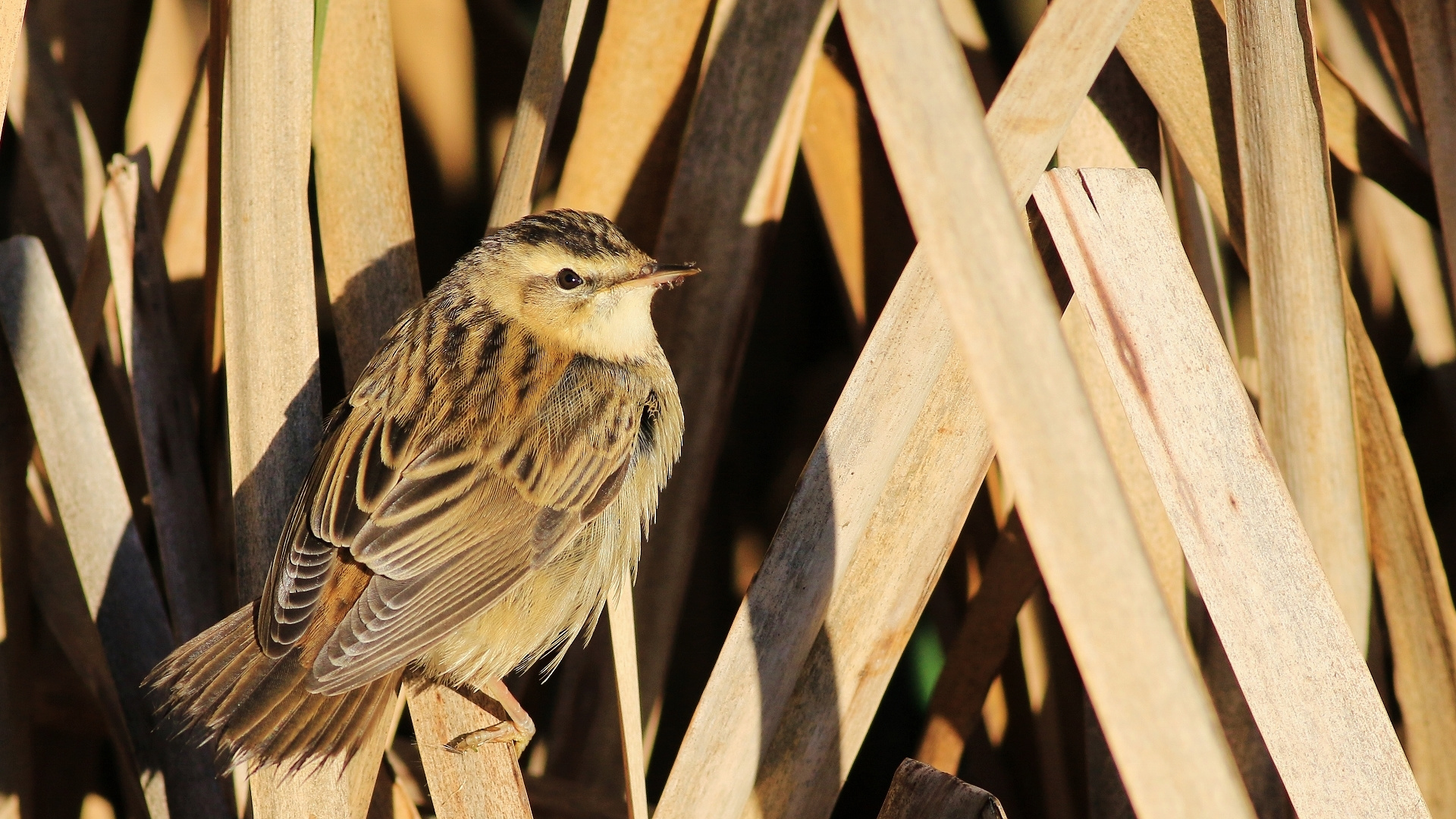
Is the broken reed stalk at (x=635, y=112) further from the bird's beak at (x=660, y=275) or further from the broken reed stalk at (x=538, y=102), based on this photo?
the bird's beak at (x=660, y=275)

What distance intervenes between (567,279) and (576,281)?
0.03 metres

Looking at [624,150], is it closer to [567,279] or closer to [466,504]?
[567,279]

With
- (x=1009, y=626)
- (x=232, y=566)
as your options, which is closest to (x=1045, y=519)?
(x=1009, y=626)

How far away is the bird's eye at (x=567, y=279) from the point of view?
256cm

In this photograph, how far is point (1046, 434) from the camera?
1108mm

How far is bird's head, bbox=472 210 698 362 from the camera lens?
244 cm

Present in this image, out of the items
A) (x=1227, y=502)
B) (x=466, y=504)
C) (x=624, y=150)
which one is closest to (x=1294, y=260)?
(x=1227, y=502)

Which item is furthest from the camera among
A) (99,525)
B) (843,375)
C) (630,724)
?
(843,375)

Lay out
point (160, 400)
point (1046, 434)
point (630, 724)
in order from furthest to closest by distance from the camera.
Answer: point (160, 400)
point (630, 724)
point (1046, 434)

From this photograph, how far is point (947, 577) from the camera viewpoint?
2951mm

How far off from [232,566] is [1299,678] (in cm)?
221

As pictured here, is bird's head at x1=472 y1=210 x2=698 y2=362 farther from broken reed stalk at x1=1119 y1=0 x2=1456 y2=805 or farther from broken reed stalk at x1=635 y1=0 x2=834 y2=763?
broken reed stalk at x1=1119 y1=0 x2=1456 y2=805

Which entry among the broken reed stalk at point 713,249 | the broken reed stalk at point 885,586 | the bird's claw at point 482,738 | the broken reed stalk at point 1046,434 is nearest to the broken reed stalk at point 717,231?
the broken reed stalk at point 713,249

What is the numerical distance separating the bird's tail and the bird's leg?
0.18 meters
